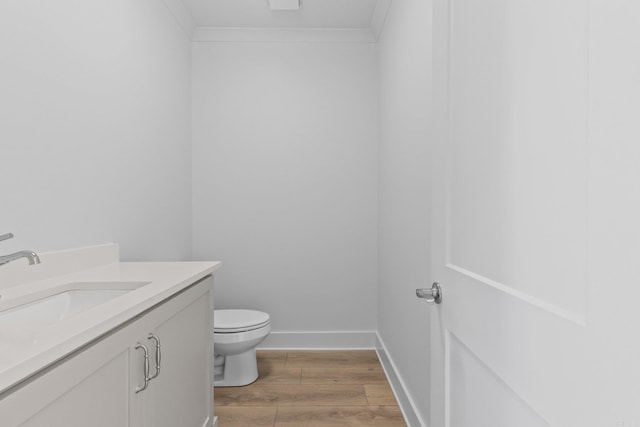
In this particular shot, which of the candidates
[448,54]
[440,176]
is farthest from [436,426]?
[448,54]

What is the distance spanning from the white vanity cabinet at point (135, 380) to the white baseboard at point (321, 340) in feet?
4.30

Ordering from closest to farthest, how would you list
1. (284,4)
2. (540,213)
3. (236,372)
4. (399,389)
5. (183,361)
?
(540,213)
(183,361)
(399,389)
(236,372)
(284,4)

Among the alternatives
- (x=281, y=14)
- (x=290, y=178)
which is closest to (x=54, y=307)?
(x=290, y=178)

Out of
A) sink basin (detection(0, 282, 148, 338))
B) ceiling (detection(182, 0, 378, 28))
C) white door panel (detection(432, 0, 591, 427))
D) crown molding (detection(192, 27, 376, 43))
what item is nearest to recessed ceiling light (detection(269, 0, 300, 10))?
ceiling (detection(182, 0, 378, 28))

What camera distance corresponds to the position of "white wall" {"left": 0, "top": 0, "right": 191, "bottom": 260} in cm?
142

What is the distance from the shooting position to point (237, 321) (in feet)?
8.65

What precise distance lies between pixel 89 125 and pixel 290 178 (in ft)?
5.29

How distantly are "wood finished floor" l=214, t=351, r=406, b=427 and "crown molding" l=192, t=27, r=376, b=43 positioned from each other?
2.24 m

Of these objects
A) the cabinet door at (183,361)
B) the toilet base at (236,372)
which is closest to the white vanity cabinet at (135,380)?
the cabinet door at (183,361)

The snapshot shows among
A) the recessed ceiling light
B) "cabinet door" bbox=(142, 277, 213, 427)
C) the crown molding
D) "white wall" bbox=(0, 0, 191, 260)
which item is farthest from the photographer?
the crown molding

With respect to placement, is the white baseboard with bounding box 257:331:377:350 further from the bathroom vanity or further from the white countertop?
the white countertop

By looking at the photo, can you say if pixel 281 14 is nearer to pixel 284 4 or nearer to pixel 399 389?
pixel 284 4

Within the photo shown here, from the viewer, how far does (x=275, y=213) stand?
3.25m

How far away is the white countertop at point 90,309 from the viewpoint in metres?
0.70
